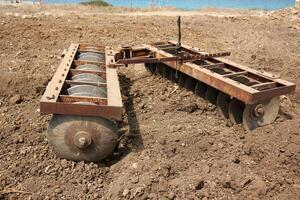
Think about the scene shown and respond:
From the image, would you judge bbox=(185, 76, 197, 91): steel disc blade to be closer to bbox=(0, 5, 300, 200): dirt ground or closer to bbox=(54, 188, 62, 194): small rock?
bbox=(0, 5, 300, 200): dirt ground

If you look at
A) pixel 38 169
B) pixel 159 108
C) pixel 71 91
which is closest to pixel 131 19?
pixel 159 108

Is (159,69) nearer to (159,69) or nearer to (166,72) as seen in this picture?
(159,69)

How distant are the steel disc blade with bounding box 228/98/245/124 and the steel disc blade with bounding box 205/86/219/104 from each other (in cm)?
44

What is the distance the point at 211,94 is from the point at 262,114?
85 cm

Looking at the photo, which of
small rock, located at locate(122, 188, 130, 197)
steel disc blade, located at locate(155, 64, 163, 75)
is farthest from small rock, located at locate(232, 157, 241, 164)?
steel disc blade, located at locate(155, 64, 163, 75)

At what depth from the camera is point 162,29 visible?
34.2ft

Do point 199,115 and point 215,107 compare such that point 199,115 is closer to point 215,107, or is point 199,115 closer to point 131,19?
point 215,107

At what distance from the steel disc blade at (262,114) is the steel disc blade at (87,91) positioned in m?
1.69

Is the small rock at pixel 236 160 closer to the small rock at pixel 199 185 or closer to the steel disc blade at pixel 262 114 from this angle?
the small rock at pixel 199 185

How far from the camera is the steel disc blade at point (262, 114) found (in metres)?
4.76

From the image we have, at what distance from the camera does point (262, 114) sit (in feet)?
15.9

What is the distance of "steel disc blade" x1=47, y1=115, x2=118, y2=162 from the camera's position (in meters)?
3.94

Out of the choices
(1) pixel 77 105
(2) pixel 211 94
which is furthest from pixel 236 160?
(1) pixel 77 105

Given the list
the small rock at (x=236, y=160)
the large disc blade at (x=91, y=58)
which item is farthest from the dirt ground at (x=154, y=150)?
the large disc blade at (x=91, y=58)
